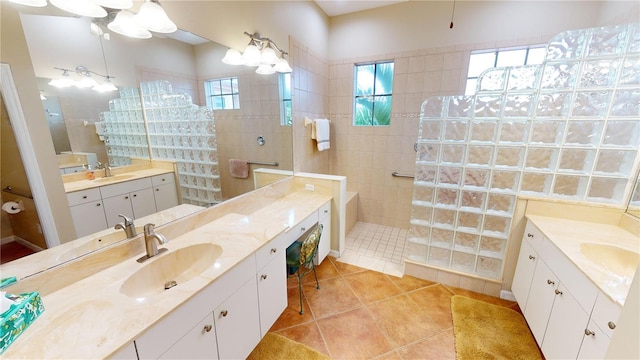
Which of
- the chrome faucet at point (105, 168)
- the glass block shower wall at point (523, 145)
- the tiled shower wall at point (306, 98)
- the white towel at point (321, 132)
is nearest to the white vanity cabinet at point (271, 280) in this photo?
the chrome faucet at point (105, 168)

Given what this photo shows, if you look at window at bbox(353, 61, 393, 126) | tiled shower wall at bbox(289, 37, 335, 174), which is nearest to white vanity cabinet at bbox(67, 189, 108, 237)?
tiled shower wall at bbox(289, 37, 335, 174)

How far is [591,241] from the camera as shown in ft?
4.83

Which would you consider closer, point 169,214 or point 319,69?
point 169,214

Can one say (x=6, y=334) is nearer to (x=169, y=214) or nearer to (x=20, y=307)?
(x=20, y=307)

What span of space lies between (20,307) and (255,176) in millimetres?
1510

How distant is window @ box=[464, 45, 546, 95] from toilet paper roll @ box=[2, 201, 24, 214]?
343cm

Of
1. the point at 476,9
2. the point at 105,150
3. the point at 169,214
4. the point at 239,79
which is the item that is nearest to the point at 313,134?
the point at 239,79

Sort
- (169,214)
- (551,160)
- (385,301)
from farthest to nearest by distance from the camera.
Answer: (385,301) < (551,160) < (169,214)

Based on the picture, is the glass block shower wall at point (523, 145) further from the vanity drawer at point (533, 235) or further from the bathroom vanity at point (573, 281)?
the bathroom vanity at point (573, 281)

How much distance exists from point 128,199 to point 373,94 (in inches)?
122

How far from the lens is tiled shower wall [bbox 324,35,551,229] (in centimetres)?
288

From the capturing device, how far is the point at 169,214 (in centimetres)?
146

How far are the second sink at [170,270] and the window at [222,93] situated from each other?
3.35 ft

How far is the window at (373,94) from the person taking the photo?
129 inches
